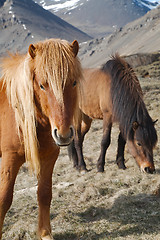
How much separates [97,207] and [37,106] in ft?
5.66

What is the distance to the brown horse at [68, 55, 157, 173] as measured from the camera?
407 centimetres

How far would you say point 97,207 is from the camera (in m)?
3.32

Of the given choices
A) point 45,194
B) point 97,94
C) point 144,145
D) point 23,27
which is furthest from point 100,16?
point 45,194

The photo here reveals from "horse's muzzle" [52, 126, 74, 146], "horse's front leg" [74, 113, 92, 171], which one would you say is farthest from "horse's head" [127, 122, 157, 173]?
"horse's muzzle" [52, 126, 74, 146]

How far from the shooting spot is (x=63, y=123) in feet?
6.28

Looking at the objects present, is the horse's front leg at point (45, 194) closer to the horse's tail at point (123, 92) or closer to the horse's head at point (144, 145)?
the horse's head at point (144, 145)

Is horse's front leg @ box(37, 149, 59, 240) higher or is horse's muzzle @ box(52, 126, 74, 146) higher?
horse's muzzle @ box(52, 126, 74, 146)

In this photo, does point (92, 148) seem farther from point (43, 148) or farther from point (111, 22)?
point (111, 22)

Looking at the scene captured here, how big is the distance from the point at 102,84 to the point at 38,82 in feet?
10.9

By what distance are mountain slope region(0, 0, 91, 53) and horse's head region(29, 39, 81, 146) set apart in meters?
62.8

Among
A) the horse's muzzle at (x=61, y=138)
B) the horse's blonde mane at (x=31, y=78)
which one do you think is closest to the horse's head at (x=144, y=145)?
the horse's blonde mane at (x=31, y=78)

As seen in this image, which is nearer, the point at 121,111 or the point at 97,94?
the point at 121,111

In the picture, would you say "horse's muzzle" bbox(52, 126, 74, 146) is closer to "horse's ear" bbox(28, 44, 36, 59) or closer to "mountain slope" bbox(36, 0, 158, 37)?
"horse's ear" bbox(28, 44, 36, 59)

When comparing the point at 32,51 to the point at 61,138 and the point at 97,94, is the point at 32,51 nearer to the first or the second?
the point at 61,138
